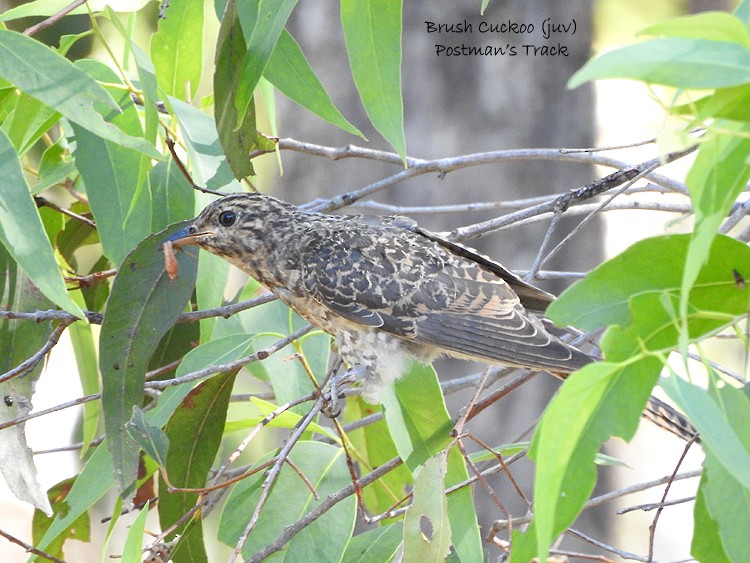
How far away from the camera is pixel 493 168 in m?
4.86

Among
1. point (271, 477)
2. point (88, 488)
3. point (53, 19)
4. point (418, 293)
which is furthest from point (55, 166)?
point (271, 477)

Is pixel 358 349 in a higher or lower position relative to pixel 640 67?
lower

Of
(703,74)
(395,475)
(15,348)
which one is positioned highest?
(703,74)

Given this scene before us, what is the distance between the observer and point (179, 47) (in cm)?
268

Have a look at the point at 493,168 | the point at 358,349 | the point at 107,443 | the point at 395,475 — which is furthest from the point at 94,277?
the point at 493,168

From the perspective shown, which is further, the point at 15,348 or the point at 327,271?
the point at 327,271

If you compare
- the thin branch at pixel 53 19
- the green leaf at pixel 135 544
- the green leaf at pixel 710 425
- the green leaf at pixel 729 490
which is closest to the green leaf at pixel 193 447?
the green leaf at pixel 135 544

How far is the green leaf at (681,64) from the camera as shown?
99 cm

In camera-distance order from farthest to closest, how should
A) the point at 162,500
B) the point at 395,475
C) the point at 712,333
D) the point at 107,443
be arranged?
the point at 395,475, the point at 162,500, the point at 107,443, the point at 712,333

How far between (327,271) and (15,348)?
2.76 feet

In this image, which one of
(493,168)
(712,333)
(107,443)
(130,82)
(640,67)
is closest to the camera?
(640,67)

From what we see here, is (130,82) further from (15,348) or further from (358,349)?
(358,349)

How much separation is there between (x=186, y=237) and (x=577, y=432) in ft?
4.46

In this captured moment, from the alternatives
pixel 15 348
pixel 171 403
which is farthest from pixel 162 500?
pixel 15 348
